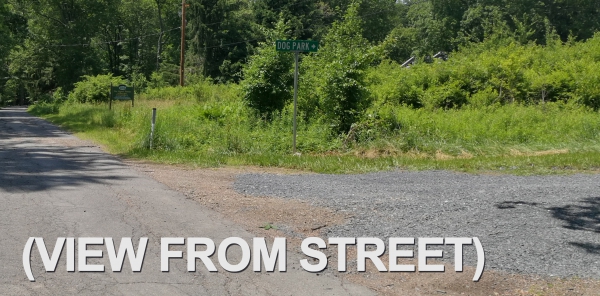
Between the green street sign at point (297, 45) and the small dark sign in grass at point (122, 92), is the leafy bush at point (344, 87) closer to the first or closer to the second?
the green street sign at point (297, 45)

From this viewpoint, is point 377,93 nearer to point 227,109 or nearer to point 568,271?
point 227,109

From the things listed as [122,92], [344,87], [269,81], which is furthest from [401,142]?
[122,92]

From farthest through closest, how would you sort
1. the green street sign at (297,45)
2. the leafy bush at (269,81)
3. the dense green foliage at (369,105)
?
the leafy bush at (269,81) < the dense green foliage at (369,105) < the green street sign at (297,45)

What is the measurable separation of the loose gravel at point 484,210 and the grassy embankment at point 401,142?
85.6 inches

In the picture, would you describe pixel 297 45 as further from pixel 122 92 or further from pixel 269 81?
pixel 122 92

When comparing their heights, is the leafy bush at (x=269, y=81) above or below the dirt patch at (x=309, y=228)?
above

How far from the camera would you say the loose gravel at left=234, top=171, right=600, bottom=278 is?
6.48 metres

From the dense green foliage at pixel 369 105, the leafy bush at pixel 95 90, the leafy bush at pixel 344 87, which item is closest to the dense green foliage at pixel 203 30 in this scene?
the leafy bush at pixel 95 90

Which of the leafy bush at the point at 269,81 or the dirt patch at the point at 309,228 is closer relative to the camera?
the dirt patch at the point at 309,228

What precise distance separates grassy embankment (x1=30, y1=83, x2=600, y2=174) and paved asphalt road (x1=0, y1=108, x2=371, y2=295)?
3556mm

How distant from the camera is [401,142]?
17.0 m

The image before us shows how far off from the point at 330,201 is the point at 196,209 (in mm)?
2025

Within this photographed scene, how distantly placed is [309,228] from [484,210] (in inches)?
91.2

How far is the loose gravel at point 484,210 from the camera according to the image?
21.3 feet
